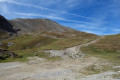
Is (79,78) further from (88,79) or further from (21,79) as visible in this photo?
(21,79)

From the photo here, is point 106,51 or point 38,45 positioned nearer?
point 106,51

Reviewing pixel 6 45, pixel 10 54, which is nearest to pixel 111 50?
pixel 10 54

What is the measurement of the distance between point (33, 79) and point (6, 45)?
56.8 m

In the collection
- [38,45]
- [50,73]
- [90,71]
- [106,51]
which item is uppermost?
[38,45]

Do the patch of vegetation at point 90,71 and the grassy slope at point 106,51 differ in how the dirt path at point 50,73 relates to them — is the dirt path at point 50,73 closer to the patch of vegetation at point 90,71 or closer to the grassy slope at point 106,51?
the patch of vegetation at point 90,71

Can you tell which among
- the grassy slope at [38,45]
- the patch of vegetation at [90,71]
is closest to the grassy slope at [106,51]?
the patch of vegetation at [90,71]

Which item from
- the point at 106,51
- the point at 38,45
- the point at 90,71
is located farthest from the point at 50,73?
the point at 38,45

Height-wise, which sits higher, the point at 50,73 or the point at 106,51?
the point at 106,51

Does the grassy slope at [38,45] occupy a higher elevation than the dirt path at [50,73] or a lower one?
higher

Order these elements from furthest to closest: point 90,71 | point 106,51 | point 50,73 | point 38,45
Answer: point 38,45, point 106,51, point 90,71, point 50,73

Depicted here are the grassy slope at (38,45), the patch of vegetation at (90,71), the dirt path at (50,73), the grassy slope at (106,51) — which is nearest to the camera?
the dirt path at (50,73)

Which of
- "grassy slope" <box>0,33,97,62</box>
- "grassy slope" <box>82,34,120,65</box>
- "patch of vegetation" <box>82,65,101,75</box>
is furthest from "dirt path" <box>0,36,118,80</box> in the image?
"grassy slope" <box>0,33,97,62</box>

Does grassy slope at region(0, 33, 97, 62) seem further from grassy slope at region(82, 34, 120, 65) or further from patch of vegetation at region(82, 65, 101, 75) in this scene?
patch of vegetation at region(82, 65, 101, 75)

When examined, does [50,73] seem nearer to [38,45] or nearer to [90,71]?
[90,71]
